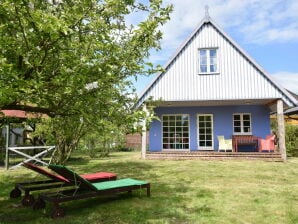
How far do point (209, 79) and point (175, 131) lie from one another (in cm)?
455

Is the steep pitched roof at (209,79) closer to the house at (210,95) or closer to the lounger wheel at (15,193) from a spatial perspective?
the house at (210,95)

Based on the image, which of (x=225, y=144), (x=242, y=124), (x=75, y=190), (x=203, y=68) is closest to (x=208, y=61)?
(x=203, y=68)

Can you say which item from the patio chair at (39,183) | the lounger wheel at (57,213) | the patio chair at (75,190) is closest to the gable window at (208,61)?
the patio chair at (39,183)

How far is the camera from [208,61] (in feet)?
55.2

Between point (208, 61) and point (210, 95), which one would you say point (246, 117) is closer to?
point (210, 95)

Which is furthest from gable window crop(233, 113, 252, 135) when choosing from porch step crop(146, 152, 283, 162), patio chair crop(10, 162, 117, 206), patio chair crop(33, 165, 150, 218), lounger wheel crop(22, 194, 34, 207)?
lounger wheel crop(22, 194, 34, 207)

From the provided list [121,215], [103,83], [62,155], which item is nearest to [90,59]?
[103,83]

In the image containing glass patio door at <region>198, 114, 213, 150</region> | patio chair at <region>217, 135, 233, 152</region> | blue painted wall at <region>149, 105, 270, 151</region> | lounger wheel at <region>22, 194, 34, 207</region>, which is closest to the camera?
lounger wheel at <region>22, 194, 34, 207</region>

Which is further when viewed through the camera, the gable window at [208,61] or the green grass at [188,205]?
the gable window at [208,61]

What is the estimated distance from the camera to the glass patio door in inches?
739

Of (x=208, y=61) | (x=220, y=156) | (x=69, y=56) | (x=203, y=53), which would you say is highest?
(x=203, y=53)

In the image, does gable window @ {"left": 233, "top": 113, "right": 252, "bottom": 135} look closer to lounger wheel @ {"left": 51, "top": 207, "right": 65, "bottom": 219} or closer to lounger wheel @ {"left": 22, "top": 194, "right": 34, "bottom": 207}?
lounger wheel @ {"left": 22, "top": 194, "right": 34, "bottom": 207}

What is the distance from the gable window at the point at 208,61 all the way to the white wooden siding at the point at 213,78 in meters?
0.27

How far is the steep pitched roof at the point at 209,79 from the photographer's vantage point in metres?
15.7
